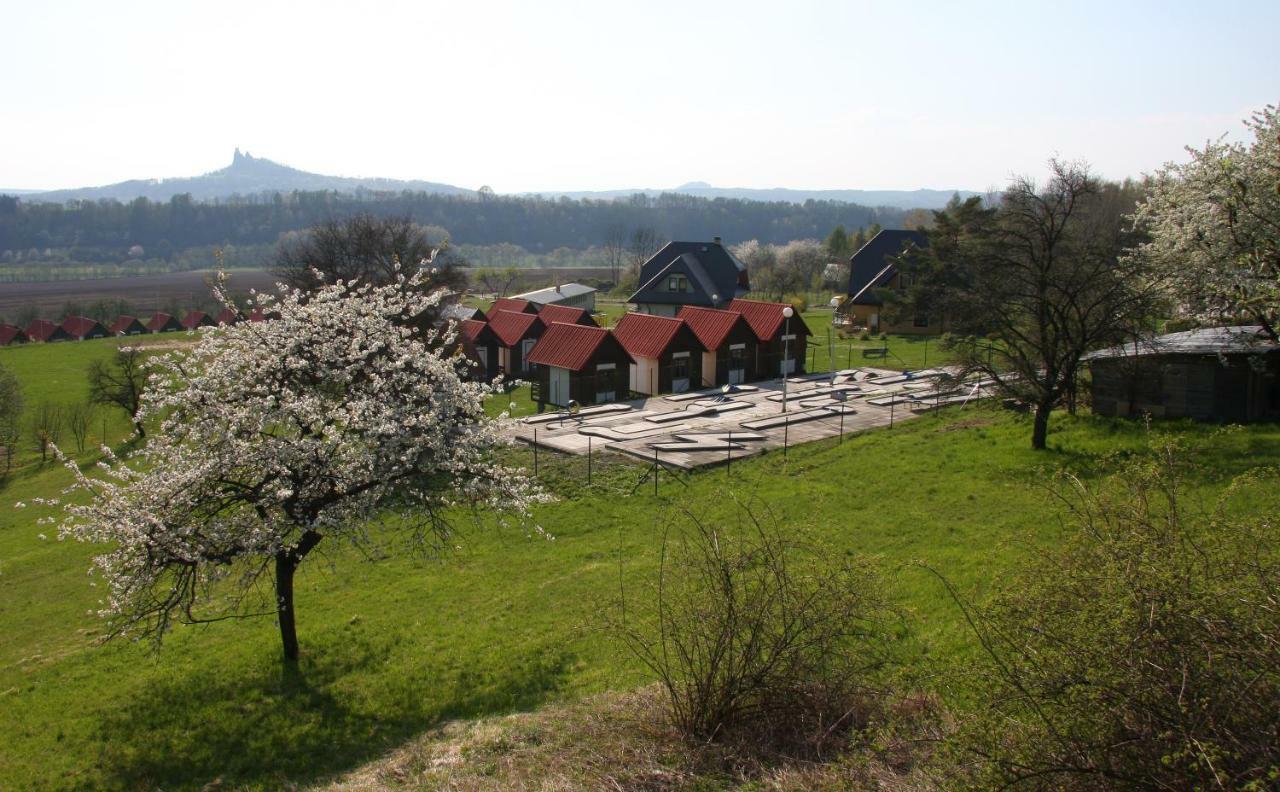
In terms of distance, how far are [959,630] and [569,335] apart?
28598 millimetres

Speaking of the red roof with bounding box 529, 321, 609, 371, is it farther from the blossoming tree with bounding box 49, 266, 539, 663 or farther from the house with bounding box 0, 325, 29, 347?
the house with bounding box 0, 325, 29, 347

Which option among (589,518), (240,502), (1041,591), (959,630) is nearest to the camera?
(1041,591)

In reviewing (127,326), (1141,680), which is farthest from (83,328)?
(1141,680)

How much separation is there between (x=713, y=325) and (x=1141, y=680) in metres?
36.3

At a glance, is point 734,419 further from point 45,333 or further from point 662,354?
point 45,333

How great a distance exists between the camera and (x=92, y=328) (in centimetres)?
8562

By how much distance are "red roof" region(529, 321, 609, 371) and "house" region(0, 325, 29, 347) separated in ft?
225

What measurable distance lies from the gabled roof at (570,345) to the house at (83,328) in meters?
67.2

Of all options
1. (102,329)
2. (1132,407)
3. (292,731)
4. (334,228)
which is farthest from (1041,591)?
(102,329)

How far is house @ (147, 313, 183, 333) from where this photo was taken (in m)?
87.9

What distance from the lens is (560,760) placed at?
930cm

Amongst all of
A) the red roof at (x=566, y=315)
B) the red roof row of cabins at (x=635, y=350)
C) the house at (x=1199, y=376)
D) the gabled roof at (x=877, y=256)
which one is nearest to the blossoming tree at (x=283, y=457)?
the house at (x=1199, y=376)

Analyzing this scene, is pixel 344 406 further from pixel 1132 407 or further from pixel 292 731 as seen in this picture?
pixel 1132 407

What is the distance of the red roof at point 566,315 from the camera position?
4362 cm
